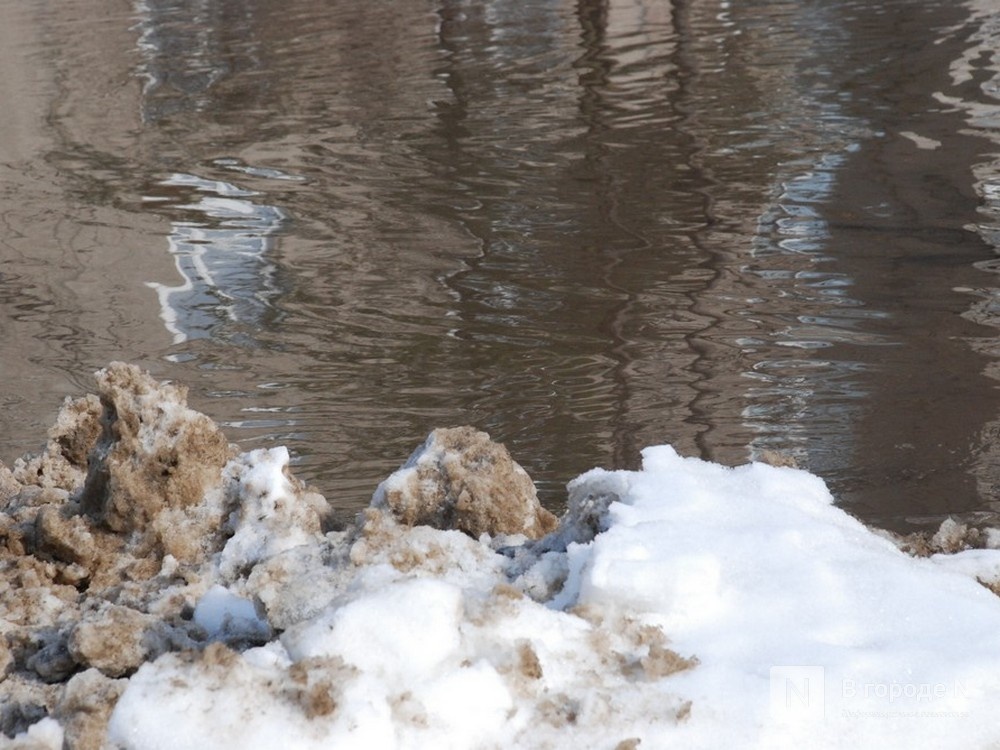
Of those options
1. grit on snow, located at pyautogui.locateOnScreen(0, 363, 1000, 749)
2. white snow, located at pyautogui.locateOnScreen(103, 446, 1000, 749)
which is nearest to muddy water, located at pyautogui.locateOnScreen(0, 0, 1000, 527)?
grit on snow, located at pyautogui.locateOnScreen(0, 363, 1000, 749)

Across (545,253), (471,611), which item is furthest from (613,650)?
(545,253)

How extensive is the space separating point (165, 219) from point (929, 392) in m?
3.99

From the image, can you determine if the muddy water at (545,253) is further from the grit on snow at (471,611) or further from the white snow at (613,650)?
the white snow at (613,650)

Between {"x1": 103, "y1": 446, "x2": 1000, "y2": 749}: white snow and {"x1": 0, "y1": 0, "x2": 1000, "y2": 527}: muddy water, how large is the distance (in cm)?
131

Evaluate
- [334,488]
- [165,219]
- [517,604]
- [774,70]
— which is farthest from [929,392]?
[774,70]

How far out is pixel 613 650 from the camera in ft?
7.34

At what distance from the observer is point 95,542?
2930 millimetres

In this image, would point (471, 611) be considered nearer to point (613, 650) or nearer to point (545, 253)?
point (613, 650)

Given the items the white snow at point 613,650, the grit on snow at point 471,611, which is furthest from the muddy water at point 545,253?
the white snow at point 613,650

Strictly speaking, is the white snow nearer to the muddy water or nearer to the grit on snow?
the grit on snow

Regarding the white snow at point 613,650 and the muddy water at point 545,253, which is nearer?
the white snow at point 613,650

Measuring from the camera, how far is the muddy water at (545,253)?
438 cm

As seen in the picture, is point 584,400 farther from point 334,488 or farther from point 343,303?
point 343,303

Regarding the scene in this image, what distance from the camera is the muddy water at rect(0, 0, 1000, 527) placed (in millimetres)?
4383
